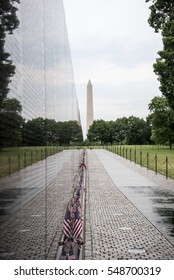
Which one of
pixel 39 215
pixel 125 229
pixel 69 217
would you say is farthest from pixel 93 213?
pixel 39 215

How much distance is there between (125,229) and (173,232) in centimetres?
95

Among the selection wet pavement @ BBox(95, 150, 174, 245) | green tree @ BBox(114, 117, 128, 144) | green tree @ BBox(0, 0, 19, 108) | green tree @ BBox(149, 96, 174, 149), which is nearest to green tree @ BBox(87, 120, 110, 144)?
green tree @ BBox(114, 117, 128, 144)

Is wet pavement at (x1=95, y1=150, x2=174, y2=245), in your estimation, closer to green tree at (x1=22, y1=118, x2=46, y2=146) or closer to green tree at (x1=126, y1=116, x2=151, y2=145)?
green tree at (x1=22, y1=118, x2=46, y2=146)

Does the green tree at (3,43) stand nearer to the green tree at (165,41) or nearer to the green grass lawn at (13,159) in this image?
the green grass lawn at (13,159)

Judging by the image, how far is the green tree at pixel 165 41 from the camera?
18.9 metres

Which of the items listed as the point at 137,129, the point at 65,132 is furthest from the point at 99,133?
the point at 65,132

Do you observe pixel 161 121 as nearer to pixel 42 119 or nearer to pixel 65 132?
pixel 65 132

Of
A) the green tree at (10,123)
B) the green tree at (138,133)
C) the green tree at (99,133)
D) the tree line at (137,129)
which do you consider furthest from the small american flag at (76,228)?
the green tree at (99,133)

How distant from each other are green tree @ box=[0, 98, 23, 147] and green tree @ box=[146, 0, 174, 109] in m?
16.6

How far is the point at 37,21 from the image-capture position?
460 centimetres

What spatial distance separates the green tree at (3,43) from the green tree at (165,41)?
659 inches

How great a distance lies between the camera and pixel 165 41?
19.9 meters

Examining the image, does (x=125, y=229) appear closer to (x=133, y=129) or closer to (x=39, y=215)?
(x=39, y=215)

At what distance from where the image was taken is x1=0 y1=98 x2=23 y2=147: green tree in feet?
8.41
